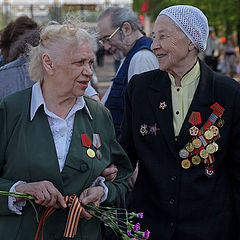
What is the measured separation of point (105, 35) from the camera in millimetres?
5055

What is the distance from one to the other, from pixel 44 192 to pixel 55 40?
0.86 m

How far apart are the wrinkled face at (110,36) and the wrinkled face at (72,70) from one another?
7.26 ft

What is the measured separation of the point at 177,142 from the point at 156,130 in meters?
0.17

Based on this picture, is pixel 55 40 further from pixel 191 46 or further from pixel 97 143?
pixel 191 46

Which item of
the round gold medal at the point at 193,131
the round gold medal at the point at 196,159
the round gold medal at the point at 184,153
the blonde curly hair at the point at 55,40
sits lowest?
the round gold medal at the point at 196,159

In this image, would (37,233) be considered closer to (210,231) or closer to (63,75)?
(63,75)

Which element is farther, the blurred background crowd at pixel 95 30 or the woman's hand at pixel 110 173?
the blurred background crowd at pixel 95 30

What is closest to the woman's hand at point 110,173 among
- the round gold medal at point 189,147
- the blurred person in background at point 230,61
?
the round gold medal at point 189,147

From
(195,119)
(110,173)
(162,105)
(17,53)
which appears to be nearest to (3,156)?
(110,173)

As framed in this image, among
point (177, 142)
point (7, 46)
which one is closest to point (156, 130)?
point (177, 142)

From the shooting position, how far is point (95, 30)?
3428mm

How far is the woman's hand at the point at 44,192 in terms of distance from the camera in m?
2.59

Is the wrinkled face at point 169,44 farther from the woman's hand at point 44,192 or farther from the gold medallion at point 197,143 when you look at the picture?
the woman's hand at point 44,192

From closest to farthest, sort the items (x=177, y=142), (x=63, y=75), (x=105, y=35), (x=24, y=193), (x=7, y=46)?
1. (x=24, y=193)
2. (x=63, y=75)
3. (x=177, y=142)
4. (x=7, y=46)
5. (x=105, y=35)
